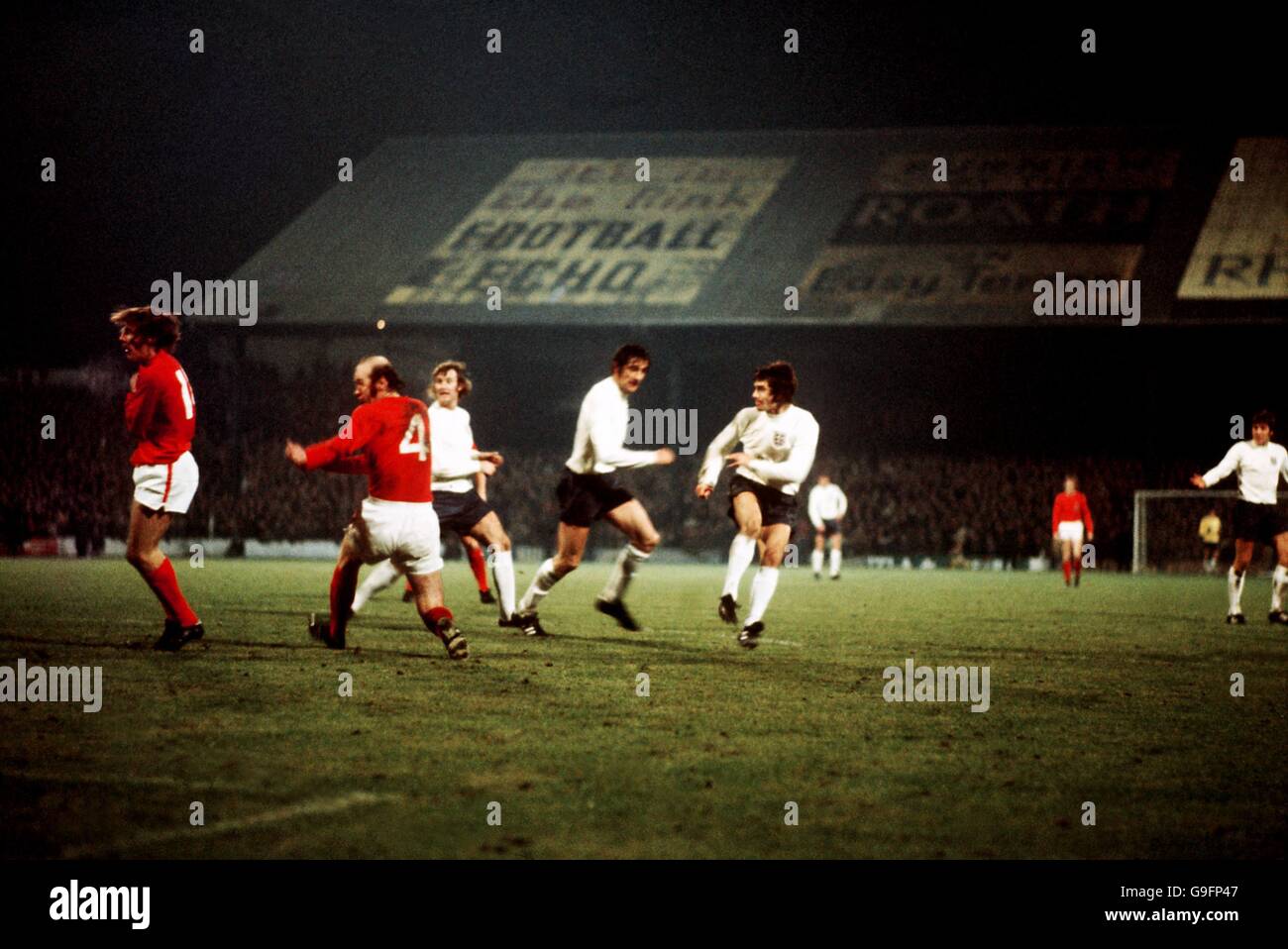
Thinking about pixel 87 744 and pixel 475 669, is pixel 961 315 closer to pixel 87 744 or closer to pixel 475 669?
pixel 475 669

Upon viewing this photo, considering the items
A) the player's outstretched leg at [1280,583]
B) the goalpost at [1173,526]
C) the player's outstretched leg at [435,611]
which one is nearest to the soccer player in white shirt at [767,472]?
the player's outstretched leg at [435,611]

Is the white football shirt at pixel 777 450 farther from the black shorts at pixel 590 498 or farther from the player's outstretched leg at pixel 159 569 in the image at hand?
the player's outstretched leg at pixel 159 569

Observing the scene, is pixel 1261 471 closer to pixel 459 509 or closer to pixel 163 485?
pixel 459 509

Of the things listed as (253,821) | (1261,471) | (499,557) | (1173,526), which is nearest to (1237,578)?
(1261,471)

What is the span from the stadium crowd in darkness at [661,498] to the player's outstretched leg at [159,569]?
2321cm

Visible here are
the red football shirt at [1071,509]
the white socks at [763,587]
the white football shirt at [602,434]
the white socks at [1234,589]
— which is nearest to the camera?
the white football shirt at [602,434]

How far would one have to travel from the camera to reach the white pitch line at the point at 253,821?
179 inches

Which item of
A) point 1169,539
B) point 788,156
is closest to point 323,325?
point 788,156

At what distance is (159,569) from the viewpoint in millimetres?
9883

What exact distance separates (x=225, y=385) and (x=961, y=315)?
1939 centimetres

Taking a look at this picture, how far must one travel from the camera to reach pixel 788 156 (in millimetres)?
39312

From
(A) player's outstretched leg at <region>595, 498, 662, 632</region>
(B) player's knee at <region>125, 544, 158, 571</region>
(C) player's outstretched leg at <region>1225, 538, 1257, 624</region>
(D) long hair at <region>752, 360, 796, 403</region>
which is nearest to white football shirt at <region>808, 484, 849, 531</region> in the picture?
(C) player's outstretched leg at <region>1225, 538, 1257, 624</region>

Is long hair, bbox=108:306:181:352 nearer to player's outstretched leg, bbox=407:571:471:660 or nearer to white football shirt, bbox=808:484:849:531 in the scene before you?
player's outstretched leg, bbox=407:571:471:660

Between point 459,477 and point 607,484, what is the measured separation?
5.64 ft
